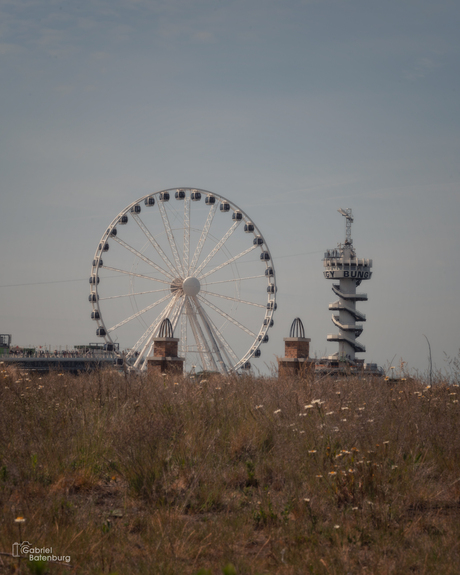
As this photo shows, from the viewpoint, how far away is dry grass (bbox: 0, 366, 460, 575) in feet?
12.6

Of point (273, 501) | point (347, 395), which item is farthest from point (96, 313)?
point (273, 501)

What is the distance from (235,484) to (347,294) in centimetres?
7102

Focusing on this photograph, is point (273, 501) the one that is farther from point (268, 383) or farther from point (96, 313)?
point (96, 313)

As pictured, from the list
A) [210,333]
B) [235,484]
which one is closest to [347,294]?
[210,333]

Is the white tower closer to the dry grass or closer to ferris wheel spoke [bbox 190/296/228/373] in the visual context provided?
ferris wheel spoke [bbox 190/296/228/373]

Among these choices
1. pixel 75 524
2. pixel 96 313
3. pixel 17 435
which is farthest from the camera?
pixel 96 313

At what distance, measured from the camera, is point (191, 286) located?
35781 millimetres

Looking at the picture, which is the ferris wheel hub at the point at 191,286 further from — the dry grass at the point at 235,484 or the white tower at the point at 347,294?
the white tower at the point at 347,294

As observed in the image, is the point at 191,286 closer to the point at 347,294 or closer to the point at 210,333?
the point at 210,333

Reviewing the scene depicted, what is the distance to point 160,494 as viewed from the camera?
16.0ft

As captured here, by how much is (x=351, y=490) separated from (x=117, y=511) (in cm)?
206

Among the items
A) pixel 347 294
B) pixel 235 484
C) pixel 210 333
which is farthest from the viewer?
pixel 347 294

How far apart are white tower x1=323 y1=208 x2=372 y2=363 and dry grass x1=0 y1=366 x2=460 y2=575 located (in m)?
67.5

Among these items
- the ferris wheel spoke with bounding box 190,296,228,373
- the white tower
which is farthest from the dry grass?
the white tower
